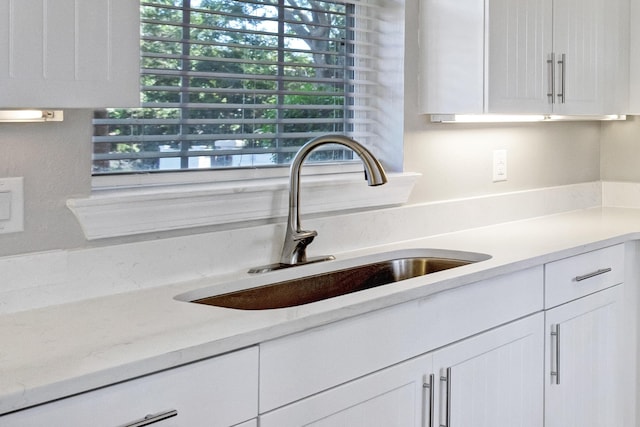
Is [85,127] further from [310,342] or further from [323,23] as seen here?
[323,23]

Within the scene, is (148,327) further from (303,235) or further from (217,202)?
(303,235)

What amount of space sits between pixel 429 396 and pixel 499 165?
138cm

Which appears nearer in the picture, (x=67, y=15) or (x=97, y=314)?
(x=67, y=15)

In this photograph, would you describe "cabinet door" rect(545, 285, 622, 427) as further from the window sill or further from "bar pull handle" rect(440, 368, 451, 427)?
the window sill

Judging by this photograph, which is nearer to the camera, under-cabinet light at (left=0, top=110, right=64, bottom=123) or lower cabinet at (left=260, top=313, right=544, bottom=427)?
under-cabinet light at (left=0, top=110, right=64, bottom=123)

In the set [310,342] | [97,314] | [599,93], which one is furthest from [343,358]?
[599,93]

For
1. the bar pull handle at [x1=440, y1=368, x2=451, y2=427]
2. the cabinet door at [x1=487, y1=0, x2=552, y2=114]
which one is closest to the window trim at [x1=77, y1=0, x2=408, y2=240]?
the cabinet door at [x1=487, y1=0, x2=552, y2=114]

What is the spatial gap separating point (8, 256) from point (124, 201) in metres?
0.28

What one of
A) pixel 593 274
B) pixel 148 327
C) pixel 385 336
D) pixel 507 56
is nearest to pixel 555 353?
pixel 593 274

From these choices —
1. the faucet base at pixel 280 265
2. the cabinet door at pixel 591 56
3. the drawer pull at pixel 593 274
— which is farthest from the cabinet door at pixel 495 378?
the cabinet door at pixel 591 56

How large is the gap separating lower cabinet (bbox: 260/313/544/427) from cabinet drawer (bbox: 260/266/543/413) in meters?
0.02

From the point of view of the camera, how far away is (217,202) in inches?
83.9

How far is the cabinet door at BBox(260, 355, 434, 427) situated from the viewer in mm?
1665

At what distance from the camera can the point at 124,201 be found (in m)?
1.90
